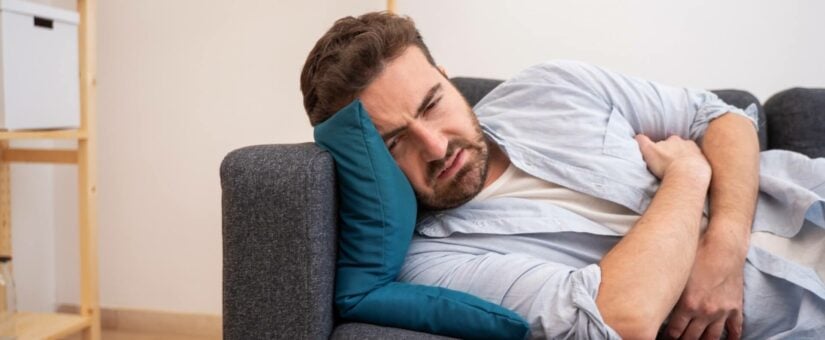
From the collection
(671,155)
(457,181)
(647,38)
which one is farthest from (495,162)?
(647,38)

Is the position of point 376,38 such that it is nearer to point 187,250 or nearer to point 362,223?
point 362,223

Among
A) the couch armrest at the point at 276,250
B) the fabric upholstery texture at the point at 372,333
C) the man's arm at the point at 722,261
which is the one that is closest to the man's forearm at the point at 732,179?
the man's arm at the point at 722,261

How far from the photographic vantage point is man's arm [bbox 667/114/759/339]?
2.85ft

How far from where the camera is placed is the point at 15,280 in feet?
6.30

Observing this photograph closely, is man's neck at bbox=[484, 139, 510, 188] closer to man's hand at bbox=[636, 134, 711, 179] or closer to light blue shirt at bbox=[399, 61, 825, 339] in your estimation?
light blue shirt at bbox=[399, 61, 825, 339]

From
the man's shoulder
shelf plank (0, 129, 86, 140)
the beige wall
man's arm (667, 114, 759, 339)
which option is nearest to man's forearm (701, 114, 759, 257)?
man's arm (667, 114, 759, 339)

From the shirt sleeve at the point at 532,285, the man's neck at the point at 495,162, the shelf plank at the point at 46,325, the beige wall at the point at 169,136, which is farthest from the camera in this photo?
the beige wall at the point at 169,136

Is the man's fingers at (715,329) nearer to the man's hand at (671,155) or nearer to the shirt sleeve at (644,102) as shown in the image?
the man's hand at (671,155)

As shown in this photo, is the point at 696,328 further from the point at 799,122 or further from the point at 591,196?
the point at 799,122

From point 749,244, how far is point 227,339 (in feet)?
2.56

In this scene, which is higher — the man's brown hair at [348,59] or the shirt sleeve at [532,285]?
A: the man's brown hair at [348,59]

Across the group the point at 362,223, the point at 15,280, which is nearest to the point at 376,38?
the point at 362,223

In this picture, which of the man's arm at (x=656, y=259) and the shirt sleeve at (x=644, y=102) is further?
the shirt sleeve at (x=644, y=102)

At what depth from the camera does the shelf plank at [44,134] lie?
1378mm
